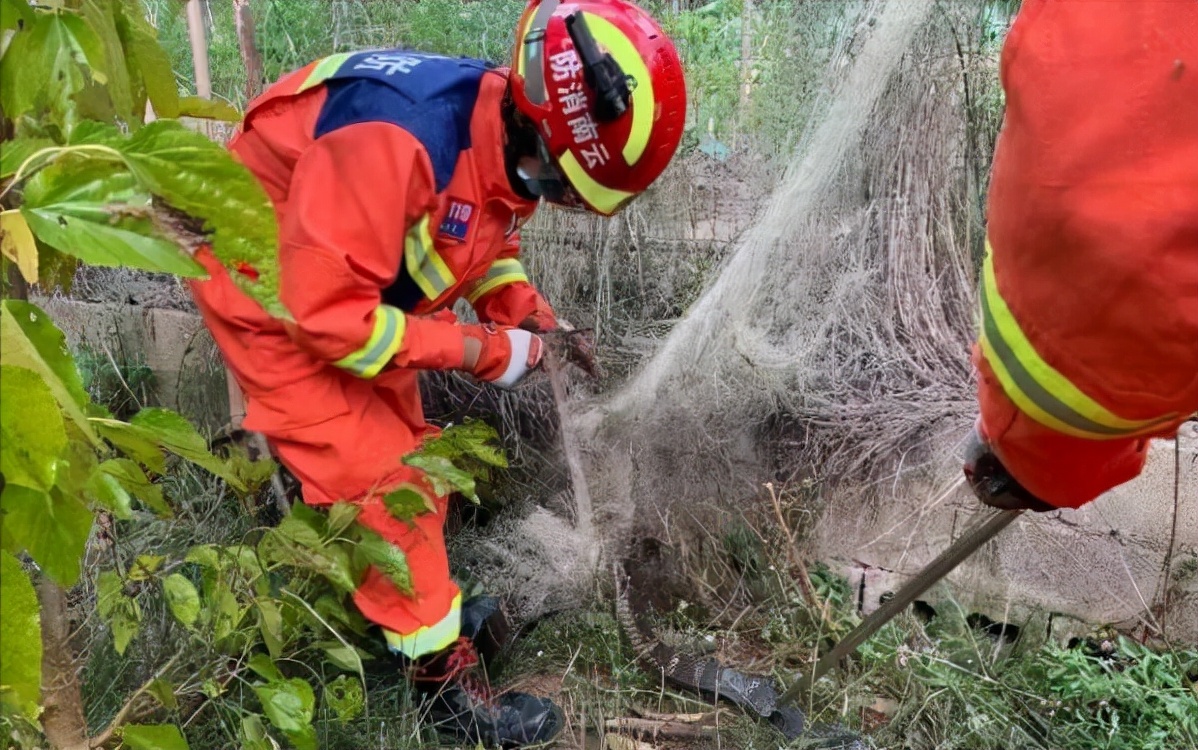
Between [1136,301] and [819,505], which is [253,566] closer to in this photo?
[1136,301]

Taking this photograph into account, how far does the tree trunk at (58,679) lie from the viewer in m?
1.31

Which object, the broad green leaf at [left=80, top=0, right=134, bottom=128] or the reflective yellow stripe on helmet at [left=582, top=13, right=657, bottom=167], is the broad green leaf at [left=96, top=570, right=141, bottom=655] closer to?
the broad green leaf at [left=80, top=0, right=134, bottom=128]

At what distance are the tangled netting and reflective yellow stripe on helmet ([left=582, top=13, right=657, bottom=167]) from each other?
3.84ft

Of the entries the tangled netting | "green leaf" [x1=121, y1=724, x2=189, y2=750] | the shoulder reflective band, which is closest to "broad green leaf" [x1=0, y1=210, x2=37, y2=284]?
"green leaf" [x1=121, y1=724, x2=189, y2=750]

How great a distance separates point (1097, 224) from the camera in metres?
1.04

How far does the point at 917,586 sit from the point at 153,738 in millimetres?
1582

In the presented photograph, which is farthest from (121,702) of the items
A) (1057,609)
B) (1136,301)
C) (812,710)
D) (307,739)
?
(1057,609)

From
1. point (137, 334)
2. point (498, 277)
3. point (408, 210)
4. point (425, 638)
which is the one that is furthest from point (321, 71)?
point (137, 334)

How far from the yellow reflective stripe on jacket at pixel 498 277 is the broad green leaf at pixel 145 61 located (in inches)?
59.6

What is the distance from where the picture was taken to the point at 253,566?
1752 mm

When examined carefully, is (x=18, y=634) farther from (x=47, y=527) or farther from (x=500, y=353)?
(x=500, y=353)

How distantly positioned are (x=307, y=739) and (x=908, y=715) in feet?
5.54

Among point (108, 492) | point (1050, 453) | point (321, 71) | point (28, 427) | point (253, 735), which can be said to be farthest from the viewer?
point (321, 71)

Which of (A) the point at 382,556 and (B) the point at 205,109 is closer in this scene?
(B) the point at 205,109
